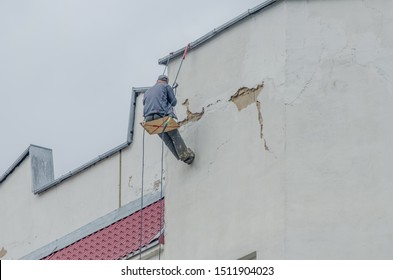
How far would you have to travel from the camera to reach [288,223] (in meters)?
23.4

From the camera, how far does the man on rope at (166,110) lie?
2522 centimetres

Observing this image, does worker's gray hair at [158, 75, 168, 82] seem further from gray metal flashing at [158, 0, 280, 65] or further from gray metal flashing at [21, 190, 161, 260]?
gray metal flashing at [21, 190, 161, 260]

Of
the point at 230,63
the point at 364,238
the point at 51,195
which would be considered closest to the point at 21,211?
the point at 51,195

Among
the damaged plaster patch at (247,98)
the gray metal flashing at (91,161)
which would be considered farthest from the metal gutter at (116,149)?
the damaged plaster patch at (247,98)

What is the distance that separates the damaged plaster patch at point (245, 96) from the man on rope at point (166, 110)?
0.88 m

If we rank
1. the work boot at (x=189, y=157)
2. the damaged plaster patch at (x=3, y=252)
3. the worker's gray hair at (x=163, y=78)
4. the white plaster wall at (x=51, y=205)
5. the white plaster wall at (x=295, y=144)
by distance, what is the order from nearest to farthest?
1. the white plaster wall at (x=295, y=144)
2. the work boot at (x=189, y=157)
3. the worker's gray hair at (x=163, y=78)
4. the white plaster wall at (x=51, y=205)
5. the damaged plaster patch at (x=3, y=252)

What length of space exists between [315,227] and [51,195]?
775 cm

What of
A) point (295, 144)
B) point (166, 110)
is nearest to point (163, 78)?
point (166, 110)

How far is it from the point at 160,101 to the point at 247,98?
125 cm

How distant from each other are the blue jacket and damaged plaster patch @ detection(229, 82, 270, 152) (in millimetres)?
889

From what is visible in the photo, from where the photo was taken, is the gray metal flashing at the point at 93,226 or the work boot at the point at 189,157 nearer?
the work boot at the point at 189,157

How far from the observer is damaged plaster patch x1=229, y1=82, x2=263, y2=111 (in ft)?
80.7

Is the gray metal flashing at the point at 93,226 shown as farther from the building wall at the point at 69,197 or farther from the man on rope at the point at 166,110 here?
the man on rope at the point at 166,110

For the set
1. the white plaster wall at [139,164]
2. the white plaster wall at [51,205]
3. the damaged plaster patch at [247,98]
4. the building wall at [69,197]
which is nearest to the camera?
the damaged plaster patch at [247,98]
